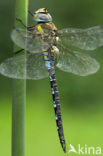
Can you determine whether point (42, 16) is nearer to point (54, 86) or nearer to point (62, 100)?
point (54, 86)

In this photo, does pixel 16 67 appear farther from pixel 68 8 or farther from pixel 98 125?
pixel 68 8

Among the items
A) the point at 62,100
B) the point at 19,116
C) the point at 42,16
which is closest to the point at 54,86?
the point at 42,16

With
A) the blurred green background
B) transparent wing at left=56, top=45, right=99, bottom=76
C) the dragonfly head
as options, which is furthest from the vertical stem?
the blurred green background

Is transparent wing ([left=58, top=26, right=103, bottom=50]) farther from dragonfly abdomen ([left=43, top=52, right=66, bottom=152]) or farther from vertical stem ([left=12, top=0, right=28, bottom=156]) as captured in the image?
vertical stem ([left=12, top=0, right=28, bottom=156])

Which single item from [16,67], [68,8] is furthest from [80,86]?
[16,67]

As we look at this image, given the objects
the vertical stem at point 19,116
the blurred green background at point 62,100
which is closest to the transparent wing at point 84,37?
the vertical stem at point 19,116

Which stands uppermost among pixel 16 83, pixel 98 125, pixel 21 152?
pixel 16 83

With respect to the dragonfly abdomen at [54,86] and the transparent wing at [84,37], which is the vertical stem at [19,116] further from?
the transparent wing at [84,37]
